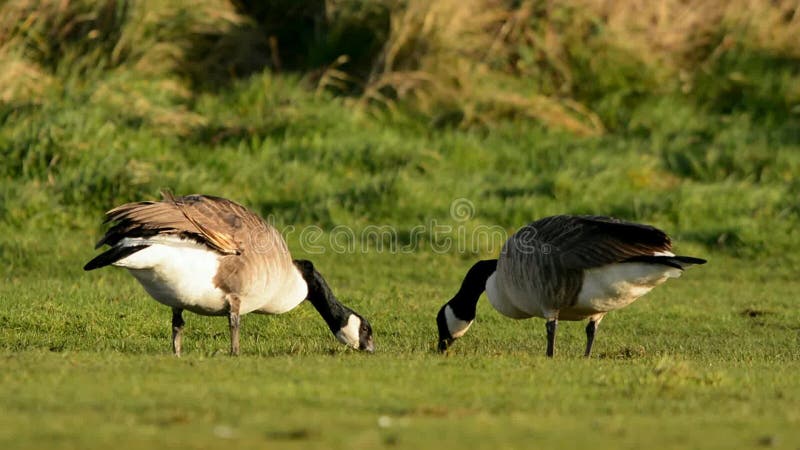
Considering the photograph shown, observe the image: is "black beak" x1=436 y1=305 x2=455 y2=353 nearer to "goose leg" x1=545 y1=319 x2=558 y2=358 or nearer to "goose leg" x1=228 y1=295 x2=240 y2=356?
"goose leg" x1=545 y1=319 x2=558 y2=358

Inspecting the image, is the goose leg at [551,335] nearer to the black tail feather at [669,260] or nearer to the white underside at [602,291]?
the white underside at [602,291]

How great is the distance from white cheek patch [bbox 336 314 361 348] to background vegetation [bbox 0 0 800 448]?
31 centimetres

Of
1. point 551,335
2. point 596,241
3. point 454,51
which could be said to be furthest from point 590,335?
point 454,51

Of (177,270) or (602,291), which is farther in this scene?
(602,291)

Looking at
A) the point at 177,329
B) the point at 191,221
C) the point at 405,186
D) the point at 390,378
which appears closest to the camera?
the point at 390,378

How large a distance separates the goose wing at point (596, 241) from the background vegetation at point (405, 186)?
0.85 meters

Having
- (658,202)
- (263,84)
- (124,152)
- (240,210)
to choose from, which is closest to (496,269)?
(240,210)

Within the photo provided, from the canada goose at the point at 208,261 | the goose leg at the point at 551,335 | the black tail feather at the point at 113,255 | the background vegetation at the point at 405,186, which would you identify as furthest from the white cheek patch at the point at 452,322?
the black tail feather at the point at 113,255

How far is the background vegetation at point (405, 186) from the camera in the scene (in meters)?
6.72

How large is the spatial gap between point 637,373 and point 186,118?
1174 centimetres

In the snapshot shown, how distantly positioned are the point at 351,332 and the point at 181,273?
1.87 m

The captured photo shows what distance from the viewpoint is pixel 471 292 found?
10.8 m

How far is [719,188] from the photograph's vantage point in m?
17.6

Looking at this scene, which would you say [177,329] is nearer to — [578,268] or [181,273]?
[181,273]
